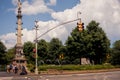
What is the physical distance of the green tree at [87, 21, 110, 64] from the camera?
87500mm

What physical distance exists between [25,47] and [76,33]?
3591 centimetres

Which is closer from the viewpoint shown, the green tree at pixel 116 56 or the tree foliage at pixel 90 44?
the green tree at pixel 116 56

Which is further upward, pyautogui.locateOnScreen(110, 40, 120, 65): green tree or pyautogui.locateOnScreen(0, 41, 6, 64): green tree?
pyautogui.locateOnScreen(0, 41, 6, 64): green tree

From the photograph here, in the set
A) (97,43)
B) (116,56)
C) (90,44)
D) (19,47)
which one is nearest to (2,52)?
(90,44)

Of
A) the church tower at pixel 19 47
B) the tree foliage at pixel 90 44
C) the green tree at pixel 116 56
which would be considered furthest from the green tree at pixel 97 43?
the church tower at pixel 19 47

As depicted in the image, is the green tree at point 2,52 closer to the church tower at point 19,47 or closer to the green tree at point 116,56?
the green tree at point 116,56

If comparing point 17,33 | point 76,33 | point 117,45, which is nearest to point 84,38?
point 76,33

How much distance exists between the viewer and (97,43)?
88438 mm

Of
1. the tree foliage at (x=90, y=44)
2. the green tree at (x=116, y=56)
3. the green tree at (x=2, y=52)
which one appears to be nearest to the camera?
the green tree at (x=116, y=56)

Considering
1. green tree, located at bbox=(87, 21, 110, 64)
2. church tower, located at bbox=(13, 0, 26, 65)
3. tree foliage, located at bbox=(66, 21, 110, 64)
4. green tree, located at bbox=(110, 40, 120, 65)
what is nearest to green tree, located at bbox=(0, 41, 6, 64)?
tree foliage, located at bbox=(66, 21, 110, 64)

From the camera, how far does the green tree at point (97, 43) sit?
287ft

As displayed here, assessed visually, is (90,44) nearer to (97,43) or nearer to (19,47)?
(97,43)

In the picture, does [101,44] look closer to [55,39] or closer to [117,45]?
[117,45]

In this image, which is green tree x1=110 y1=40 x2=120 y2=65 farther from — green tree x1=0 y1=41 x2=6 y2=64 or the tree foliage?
green tree x1=0 y1=41 x2=6 y2=64
